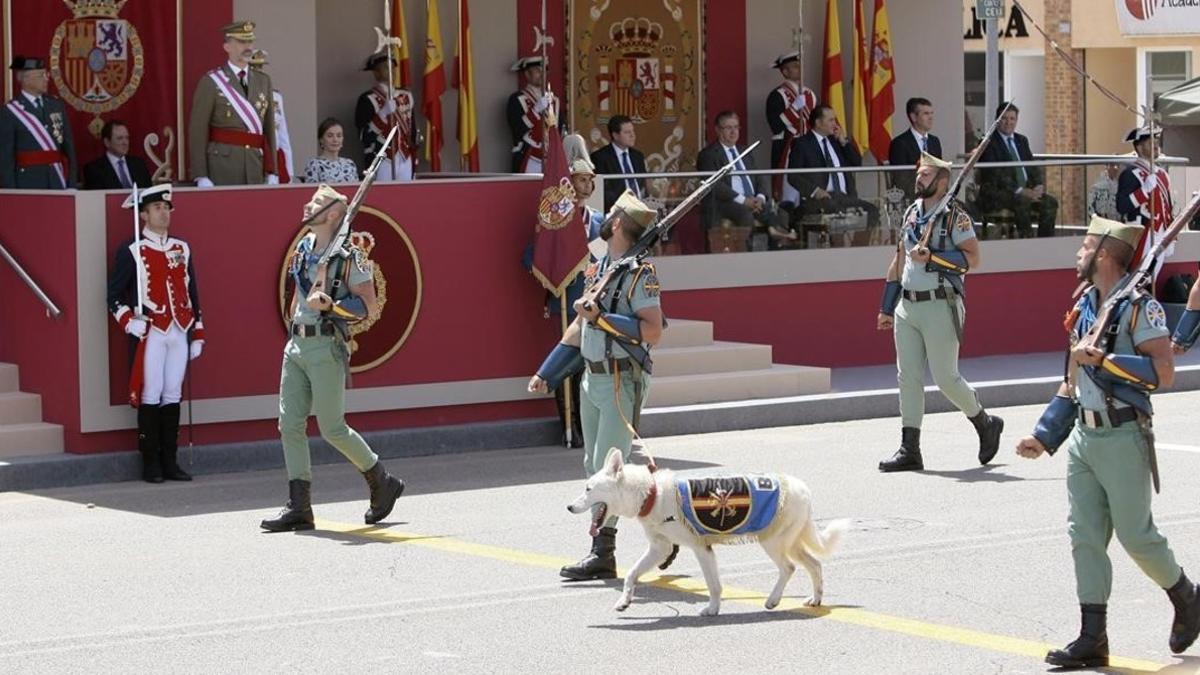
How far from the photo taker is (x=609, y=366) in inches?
451

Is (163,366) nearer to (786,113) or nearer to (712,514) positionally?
(712,514)

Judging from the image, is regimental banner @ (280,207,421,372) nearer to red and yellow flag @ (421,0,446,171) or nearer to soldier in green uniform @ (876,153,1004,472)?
soldier in green uniform @ (876,153,1004,472)

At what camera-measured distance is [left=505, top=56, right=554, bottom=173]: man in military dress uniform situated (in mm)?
21812

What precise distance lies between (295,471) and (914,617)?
4.31m

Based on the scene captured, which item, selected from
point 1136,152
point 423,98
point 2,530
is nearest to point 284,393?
point 2,530

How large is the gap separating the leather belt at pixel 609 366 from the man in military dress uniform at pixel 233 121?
6544mm

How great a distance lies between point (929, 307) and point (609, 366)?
13.7 feet

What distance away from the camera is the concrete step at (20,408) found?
604 inches

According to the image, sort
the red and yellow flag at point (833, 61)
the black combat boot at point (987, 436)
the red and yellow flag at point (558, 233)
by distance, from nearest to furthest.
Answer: the black combat boot at point (987, 436)
the red and yellow flag at point (558, 233)
the red and yellow flag at point (833, 61)

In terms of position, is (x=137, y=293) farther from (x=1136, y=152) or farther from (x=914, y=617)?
(x=1136, y=152)

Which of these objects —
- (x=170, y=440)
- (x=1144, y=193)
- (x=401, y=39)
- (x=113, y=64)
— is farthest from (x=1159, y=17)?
(x=170, y=440)

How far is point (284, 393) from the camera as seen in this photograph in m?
13.0

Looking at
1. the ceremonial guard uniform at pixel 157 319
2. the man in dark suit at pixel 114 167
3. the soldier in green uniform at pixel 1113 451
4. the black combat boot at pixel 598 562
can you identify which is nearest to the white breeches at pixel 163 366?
the ceremonial guard uniform at pixel 157 319

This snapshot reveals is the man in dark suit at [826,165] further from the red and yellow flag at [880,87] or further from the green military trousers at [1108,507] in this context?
the green military trousers at [1108,507]
